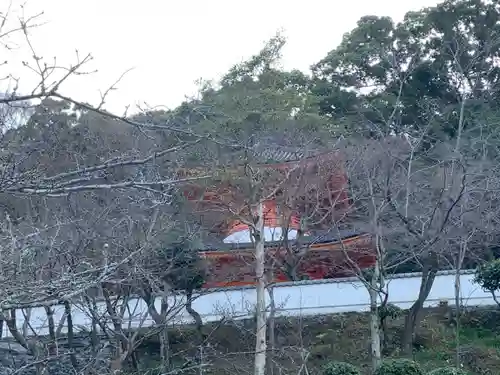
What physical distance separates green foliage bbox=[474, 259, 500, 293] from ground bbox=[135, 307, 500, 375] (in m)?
1.03

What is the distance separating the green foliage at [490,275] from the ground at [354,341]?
3.37ft

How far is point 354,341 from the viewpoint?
1265 cm

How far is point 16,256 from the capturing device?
4027mm

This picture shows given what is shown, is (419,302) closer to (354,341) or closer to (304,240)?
(354,341)

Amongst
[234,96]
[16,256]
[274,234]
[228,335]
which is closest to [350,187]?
[274,234]

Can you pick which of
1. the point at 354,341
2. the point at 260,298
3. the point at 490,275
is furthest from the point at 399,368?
the point at 354,341

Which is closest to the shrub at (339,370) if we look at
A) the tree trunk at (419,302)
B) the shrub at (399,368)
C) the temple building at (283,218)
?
the shrub at (399,368)

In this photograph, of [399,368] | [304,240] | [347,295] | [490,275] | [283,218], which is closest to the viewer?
[399,368]

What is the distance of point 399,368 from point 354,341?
12.2ft

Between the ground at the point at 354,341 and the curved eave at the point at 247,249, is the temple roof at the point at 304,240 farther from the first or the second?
the ground at the point at 354,341

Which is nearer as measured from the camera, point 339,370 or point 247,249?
point 339,370

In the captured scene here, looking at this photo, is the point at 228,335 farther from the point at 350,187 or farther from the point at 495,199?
the point at 495,199

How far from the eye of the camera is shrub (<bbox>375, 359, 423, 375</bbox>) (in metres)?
8.93

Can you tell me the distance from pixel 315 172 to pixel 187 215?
2472mm
